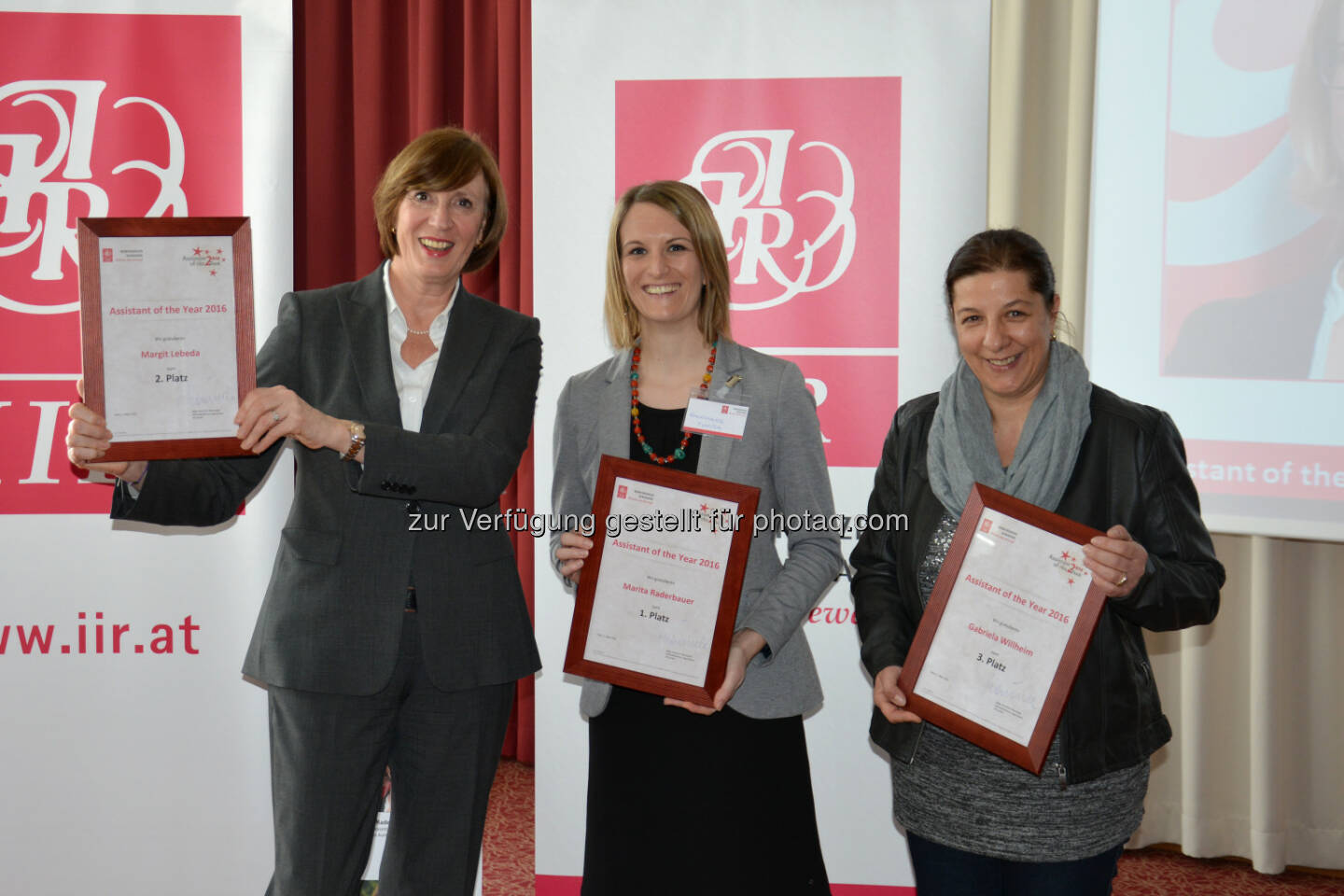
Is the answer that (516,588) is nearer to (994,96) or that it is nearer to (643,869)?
(643,869)

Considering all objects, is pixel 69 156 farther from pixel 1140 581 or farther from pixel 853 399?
pixel 1140 581

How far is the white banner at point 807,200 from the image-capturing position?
10.5ft

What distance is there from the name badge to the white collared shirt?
0.56 m

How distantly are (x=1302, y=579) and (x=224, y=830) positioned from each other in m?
4.03

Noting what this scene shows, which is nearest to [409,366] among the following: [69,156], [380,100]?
[69,156]

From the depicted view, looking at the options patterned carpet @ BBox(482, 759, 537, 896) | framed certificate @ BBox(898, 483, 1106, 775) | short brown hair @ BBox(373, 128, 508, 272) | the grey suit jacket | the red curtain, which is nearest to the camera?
framed certificate @ BBox(898, 483, 1106, 775)

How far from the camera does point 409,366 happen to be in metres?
2.21

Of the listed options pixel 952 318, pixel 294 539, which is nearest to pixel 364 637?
pixel 294 539

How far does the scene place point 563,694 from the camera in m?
3.37

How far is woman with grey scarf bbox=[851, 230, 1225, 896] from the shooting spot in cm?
187

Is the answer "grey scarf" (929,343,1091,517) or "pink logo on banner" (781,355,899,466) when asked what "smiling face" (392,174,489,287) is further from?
"pink logo on banner" (781,355,899,466)

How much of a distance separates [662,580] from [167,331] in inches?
41.7

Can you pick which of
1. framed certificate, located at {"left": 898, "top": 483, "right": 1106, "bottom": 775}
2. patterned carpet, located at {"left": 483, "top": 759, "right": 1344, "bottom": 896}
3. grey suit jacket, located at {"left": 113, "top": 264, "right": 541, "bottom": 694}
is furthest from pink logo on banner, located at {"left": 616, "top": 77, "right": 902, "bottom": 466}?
patterned carpet, located at {"left": 483, "top": 759, "right": 1344, "bottom": 896}

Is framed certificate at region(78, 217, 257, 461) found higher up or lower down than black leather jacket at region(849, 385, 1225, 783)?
higher up
